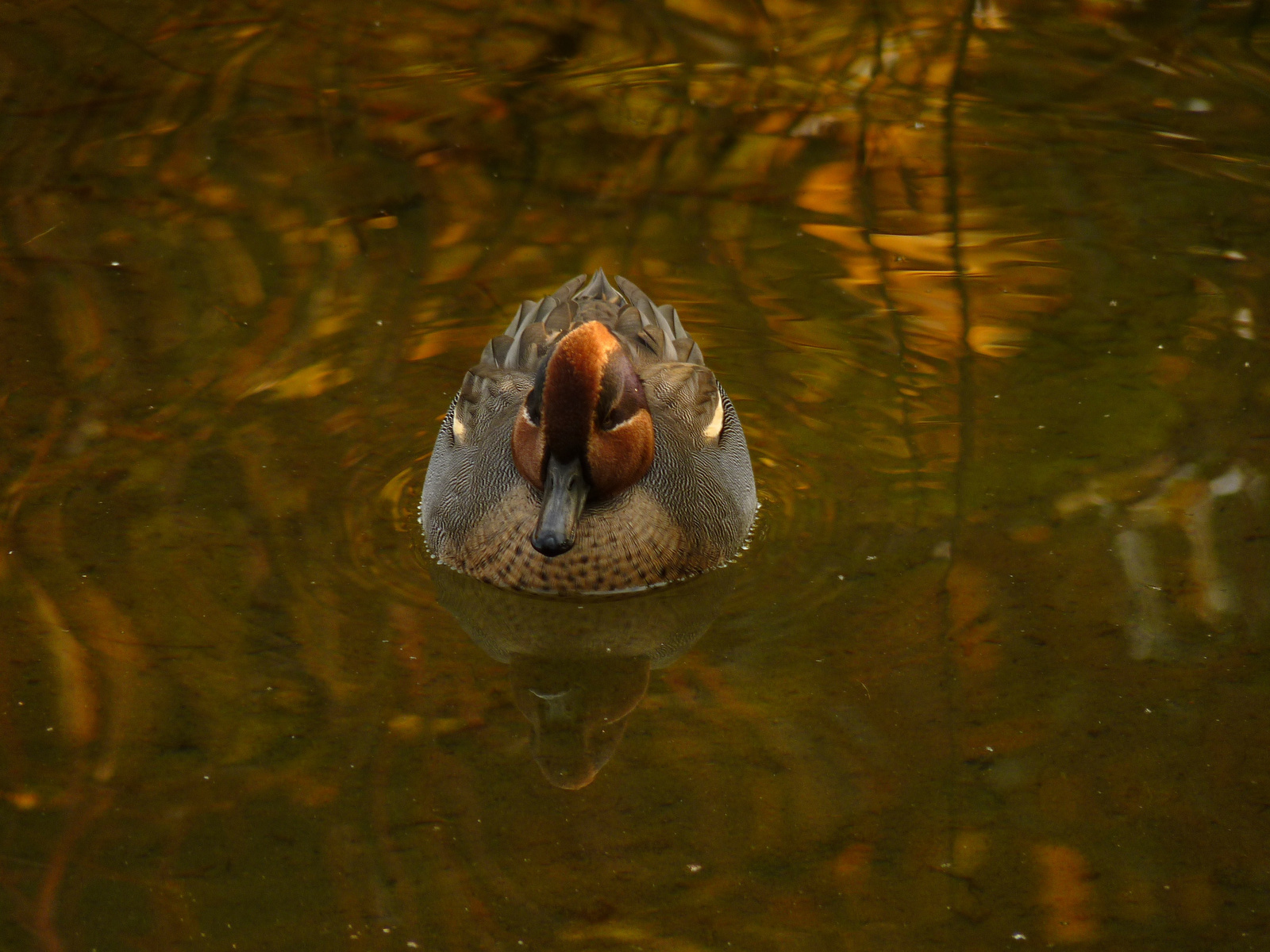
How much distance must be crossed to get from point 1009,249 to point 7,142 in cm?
618

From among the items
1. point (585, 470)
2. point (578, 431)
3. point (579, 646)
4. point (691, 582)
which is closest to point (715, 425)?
point (691, 582)

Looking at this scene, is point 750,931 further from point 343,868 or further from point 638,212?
point 638,212

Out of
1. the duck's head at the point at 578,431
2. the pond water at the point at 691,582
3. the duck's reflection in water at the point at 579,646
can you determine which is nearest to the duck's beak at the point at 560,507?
the duck's head at the point at 578,431

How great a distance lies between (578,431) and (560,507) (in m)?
0.29

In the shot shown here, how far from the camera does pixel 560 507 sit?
5.78m

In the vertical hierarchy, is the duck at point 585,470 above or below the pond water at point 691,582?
above

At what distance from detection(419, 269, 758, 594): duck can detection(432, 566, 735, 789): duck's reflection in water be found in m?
0.07

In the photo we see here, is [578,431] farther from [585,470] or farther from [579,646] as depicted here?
[579,646]

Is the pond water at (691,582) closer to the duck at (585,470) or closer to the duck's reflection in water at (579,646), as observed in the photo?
the duck's reflection in water at (579,646)

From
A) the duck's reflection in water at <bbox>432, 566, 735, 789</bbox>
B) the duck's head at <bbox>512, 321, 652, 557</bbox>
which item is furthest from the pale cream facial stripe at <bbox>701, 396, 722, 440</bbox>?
the duck's reflection in water at <bbox>432, 566, 735, 789</bbox>

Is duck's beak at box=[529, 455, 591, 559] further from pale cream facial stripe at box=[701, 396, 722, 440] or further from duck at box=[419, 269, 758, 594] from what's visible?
pale cream facial stripe at box=[701, 396, 722, 440]

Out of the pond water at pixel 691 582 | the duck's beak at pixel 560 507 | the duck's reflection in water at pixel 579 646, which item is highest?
the duck's beak at pixel 560 507

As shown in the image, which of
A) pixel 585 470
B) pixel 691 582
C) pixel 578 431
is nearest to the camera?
pixel 578 431

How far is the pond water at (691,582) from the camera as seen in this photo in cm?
478
